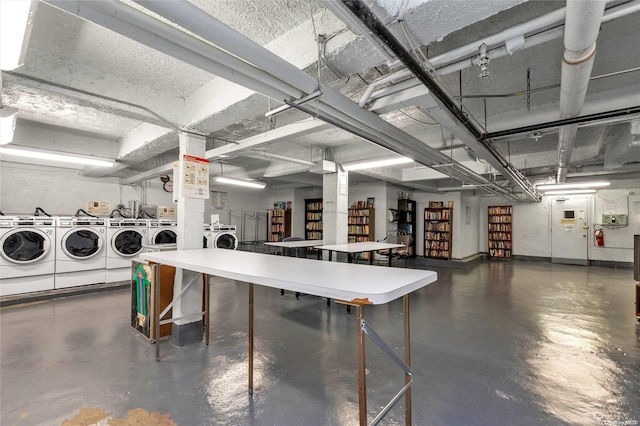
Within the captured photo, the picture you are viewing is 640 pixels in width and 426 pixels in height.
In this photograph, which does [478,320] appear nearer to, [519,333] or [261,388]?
[519,333]

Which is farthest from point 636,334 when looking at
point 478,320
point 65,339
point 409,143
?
point 65,339

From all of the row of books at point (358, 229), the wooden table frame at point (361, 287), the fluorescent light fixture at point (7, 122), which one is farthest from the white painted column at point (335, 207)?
the fluorescent light fixture at point (7, 122)

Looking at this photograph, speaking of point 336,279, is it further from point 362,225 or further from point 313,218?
point 313,218

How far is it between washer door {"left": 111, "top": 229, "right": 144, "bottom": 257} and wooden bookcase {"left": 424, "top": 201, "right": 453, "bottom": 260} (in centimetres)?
822

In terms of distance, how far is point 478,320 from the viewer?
3.99 metres

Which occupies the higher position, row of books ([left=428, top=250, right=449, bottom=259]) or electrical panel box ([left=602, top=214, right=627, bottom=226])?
electrical panel box ([left=602, top=214, right=627, bottom=226])

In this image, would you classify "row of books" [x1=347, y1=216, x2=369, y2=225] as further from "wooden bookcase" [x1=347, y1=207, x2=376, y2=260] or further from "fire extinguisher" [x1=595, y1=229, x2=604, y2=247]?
"fire extinguisher" [x1=595, y1=229, x2=604, y2=247]

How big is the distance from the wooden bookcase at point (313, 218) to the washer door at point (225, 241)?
3634 mm

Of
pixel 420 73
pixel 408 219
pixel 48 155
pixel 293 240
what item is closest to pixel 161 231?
pixel 48 155

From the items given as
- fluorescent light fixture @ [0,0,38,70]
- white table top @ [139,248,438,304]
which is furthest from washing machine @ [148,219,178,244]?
fluorescent light fixture @ [0,0,38,70]

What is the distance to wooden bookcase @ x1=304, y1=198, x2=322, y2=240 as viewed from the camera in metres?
10.5

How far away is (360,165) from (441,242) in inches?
207

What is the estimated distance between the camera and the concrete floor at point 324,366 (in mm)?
2066

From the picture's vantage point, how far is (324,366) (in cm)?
269
